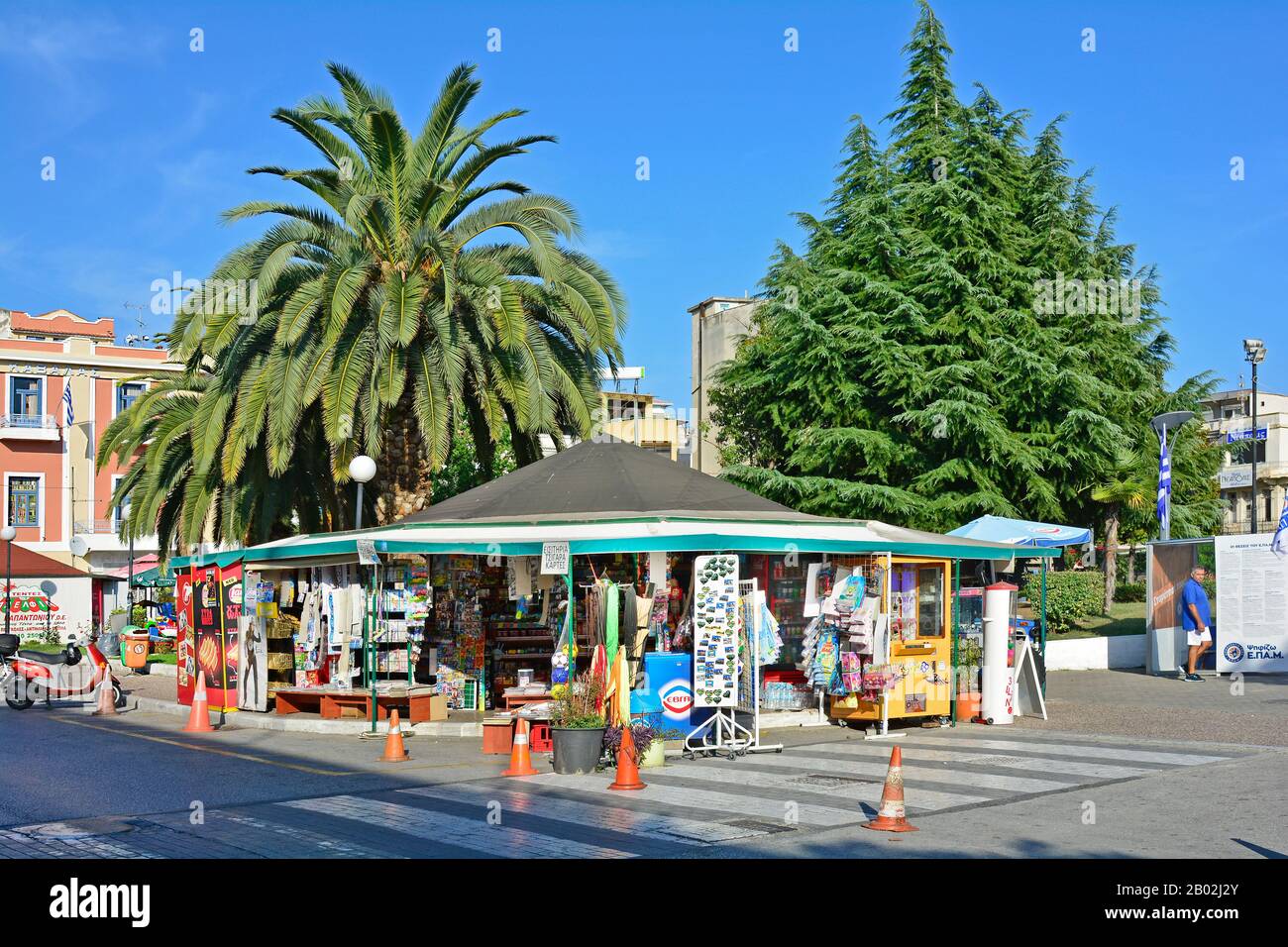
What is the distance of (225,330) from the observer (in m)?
22.3

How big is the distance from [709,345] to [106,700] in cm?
3796

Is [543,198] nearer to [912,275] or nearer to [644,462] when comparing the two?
[644,462]

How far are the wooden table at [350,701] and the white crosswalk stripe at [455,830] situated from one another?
565 cm

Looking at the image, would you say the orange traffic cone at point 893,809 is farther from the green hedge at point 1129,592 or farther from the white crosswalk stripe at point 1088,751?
the green hedge at point 1129,592

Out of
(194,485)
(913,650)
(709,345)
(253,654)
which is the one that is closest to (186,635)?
(253,654)

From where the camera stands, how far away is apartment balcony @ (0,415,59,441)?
5388 cm

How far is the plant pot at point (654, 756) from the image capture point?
13.5 m

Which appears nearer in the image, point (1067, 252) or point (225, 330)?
point (225, 330)

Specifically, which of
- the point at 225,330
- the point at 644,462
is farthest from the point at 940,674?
the point at 225,330

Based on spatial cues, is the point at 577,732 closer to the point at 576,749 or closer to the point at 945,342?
the point at 576,749

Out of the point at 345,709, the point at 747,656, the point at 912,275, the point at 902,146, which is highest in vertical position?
→ the point at 902,146

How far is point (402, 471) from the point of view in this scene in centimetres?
2380

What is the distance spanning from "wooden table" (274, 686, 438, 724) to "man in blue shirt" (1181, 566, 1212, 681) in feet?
46.4
